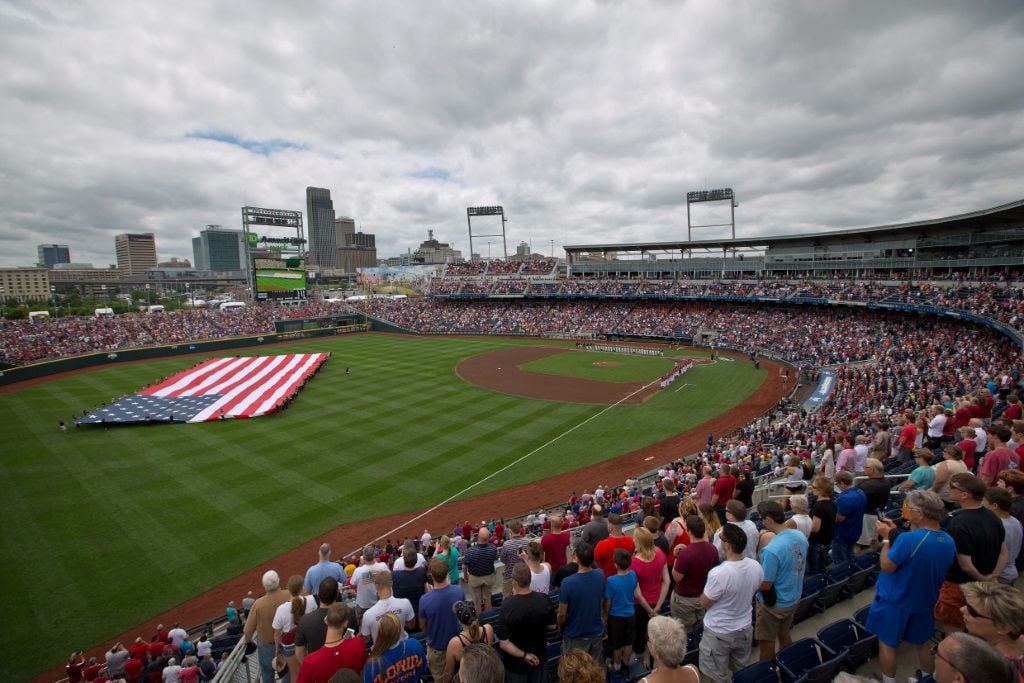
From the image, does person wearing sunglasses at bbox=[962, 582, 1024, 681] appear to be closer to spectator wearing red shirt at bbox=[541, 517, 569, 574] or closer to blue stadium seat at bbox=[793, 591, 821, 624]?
blue stadium seat at bbox=[793, 591, 821, 624]

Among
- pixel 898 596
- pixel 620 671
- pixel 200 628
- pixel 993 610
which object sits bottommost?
pixel 200 628

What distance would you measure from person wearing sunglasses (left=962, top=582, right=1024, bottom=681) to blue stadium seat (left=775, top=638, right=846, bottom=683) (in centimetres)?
184

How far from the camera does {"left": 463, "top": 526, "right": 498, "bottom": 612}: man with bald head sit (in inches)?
290

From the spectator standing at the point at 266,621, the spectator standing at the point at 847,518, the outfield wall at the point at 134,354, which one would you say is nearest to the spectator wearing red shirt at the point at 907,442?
the spectator standing at the point at 847,518

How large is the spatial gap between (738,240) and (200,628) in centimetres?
6201

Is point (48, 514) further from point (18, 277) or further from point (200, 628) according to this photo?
point (18, 277)

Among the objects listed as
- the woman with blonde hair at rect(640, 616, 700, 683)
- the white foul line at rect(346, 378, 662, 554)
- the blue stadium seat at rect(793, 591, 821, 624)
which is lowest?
the white foul line at rect(346, 378, 662, 554)

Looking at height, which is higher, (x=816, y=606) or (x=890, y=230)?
(x=890, y=230)

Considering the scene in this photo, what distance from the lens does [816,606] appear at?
6316 millimetres

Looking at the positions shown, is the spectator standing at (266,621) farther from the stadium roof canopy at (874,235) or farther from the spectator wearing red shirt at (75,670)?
the stadium roof canopy at (874,235)

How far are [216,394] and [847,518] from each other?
34.4 m

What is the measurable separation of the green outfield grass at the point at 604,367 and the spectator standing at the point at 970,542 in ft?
103

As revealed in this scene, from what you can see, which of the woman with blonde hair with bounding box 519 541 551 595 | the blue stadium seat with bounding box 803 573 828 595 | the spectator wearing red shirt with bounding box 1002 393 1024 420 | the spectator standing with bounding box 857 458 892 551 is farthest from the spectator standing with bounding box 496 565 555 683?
the spectator wearing red shirt with bounding box 1002 393 1024 420

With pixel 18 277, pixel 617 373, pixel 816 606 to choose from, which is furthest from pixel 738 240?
pixel 18 277
